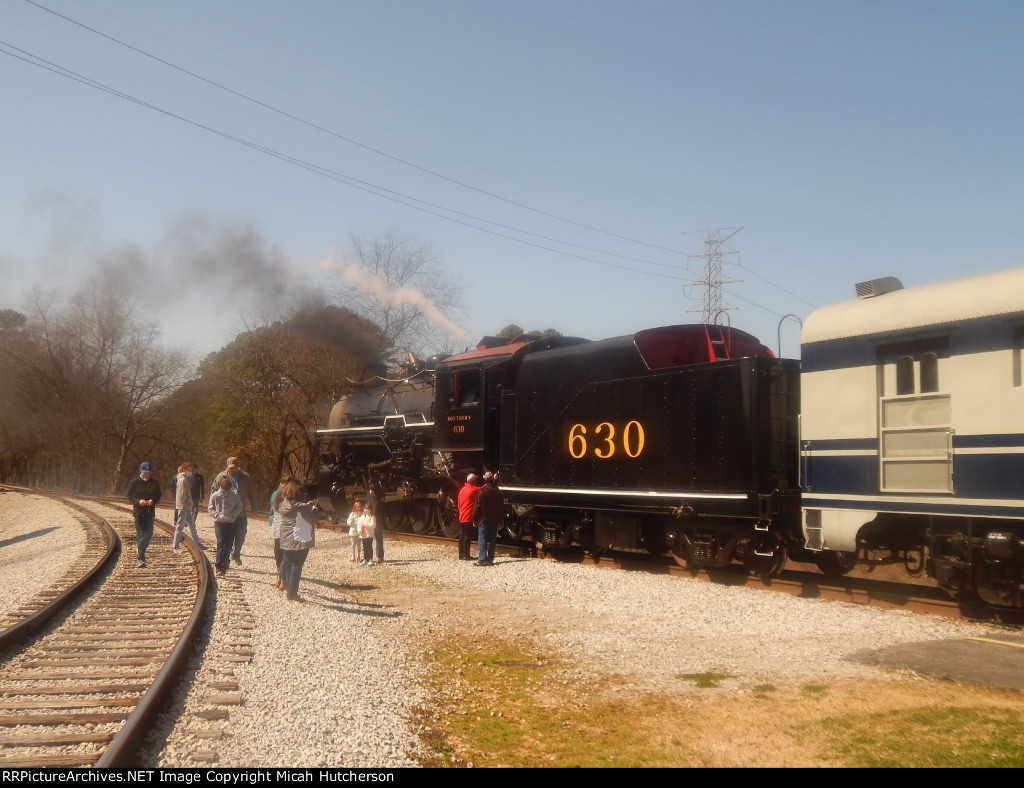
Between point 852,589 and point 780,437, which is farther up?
point 780,437

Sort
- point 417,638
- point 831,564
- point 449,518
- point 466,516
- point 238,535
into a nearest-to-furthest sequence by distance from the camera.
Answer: point 417,638 < point 831,564 < point 238,535 < point 466,516 < point 449,518

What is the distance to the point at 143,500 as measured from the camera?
14117mm

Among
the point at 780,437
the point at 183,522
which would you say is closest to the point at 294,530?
the point at 183,522

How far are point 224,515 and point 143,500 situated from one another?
1.86 metres

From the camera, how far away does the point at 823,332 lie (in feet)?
35.6

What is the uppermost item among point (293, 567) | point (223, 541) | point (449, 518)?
point (449, 518)

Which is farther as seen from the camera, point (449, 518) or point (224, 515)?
point (449, 518)

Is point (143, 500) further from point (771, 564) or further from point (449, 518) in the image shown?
point (771, 564)

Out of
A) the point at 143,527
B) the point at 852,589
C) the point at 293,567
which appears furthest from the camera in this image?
the point at 143,527

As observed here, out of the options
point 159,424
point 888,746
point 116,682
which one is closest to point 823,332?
point 888,746

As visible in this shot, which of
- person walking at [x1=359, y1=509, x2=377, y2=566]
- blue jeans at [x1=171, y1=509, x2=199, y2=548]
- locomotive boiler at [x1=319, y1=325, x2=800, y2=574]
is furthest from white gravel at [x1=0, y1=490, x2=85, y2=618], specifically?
locomotive boiler at [x1=319, y1=325, x2=800, y2=574]

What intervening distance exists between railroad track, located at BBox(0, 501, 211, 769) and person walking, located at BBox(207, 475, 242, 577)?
12.8 inches

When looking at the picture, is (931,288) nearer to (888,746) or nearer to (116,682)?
(888,746)

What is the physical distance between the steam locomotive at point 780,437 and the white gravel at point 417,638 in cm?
83
